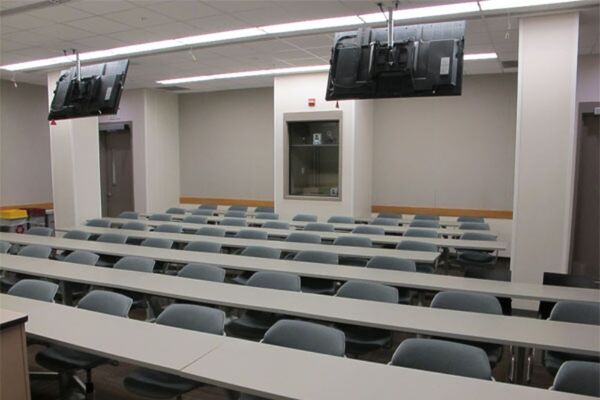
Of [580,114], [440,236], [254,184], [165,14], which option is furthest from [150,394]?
[254,184]

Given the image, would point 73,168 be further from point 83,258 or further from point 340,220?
point 340,220

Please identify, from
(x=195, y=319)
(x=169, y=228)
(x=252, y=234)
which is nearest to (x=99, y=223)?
(x=169, y=228)

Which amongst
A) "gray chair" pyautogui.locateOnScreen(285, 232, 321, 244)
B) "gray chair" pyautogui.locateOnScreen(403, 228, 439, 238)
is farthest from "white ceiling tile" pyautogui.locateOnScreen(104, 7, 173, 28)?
"gray chair" pyautogui.locateOnScreen(403, 228, 439, 238)

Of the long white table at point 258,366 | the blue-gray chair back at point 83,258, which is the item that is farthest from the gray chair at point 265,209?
the long white table at point 258,366

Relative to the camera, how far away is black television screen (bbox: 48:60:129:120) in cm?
538

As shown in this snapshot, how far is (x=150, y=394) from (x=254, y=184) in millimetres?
7480

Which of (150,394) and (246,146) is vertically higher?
(246,146)

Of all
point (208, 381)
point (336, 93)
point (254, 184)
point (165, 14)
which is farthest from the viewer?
point (254, 184)

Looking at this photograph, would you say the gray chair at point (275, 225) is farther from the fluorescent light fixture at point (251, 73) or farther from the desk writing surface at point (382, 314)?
the desk writing surface at point (382, 314)

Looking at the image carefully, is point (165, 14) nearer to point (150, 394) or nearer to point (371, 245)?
point (371, 245)

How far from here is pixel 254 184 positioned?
9766mm

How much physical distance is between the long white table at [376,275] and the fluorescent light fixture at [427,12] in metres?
2.76

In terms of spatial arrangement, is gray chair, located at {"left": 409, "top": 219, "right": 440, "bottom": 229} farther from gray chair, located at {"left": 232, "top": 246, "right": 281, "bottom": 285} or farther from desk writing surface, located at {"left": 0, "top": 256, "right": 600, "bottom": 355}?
desk writing surface, located at {"left": 0, "top": 256, "right": 600, "bottom": 355}

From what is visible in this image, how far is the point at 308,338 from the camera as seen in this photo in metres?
2.46
